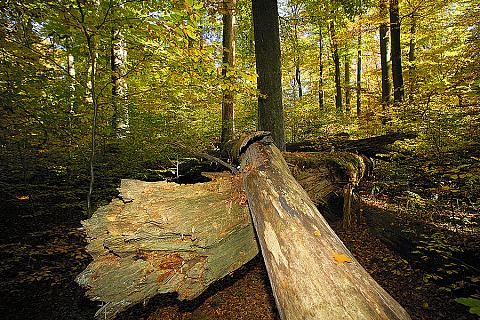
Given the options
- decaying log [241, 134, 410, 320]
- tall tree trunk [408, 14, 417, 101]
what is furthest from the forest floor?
tall tree trunk [408, 14, 417, 101]

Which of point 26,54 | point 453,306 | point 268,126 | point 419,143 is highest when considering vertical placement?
point 26,54

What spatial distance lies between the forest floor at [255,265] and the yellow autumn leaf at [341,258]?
2543 mm

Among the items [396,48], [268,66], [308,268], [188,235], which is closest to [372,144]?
[268,66]

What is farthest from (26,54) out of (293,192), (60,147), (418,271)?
(418,271)

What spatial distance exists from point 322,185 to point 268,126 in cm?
162

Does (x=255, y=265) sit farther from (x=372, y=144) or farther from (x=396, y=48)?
(x=396, y=48)

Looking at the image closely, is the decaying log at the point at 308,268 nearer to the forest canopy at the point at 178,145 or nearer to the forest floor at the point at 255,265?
the forest canopy at the point at 178,145

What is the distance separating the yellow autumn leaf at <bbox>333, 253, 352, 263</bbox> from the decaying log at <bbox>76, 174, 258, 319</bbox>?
147cm

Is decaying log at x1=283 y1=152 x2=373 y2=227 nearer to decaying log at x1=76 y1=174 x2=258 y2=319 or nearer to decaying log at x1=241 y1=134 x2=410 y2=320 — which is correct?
decaying log at x1=76 y1=174 x2=258 y2=319

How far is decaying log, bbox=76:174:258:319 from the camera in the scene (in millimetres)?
2393

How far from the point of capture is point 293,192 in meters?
2.12

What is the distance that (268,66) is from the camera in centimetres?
499

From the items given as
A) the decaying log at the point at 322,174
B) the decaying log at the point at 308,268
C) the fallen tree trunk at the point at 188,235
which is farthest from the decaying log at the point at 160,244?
the decaying log at the point at 322,174

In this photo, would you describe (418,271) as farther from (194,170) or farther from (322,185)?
(194,170)
